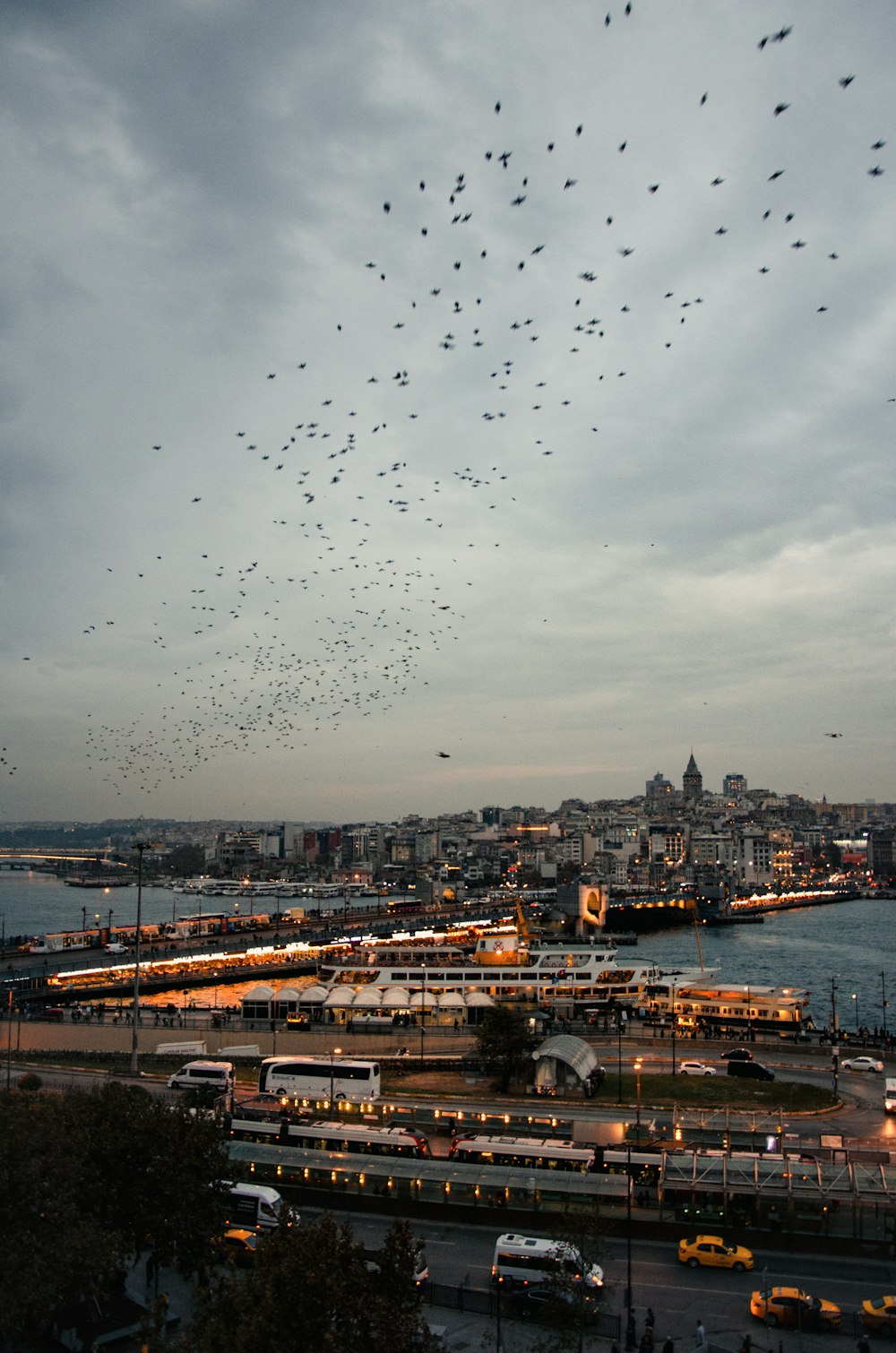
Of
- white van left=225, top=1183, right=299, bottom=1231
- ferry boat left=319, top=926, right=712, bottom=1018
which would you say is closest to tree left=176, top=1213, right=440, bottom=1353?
white van left=225, top=1183, right=299, bottom=1231

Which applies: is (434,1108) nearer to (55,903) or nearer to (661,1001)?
(661,1001)

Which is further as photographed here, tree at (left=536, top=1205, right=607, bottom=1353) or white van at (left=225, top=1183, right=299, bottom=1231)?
white van at (left=225, top=1183, right=299, bottom=1231)

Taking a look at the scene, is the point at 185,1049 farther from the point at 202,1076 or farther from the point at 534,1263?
the point at 534,1263

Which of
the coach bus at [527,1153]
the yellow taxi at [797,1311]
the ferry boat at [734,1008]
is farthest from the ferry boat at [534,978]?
the yellow taxi at [797,1311]

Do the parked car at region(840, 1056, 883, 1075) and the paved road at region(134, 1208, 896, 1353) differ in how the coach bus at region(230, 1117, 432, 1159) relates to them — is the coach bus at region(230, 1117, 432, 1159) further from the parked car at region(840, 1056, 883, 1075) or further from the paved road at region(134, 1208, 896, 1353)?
the parked car at region(840, 1056, 883, 1075)

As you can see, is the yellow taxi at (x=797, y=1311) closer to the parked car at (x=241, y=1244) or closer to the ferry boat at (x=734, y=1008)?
the parked car at (x=241, y=1244)

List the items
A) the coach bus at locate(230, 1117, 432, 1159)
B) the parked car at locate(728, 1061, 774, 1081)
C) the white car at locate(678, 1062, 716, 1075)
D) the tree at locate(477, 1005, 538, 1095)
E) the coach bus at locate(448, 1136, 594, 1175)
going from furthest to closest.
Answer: the white car at locate(678, 1062, 716, 1075)
the parked car at locate(728, 1061, 774, 1081)
the tree at locate(477, 1005, 538, 1095)
the coach bus at locate(230, 1117, 432, 1159)
the coach bus at locate(448, 1136, 594, 1175)

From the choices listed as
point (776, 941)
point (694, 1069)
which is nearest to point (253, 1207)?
point (694, 1069)
